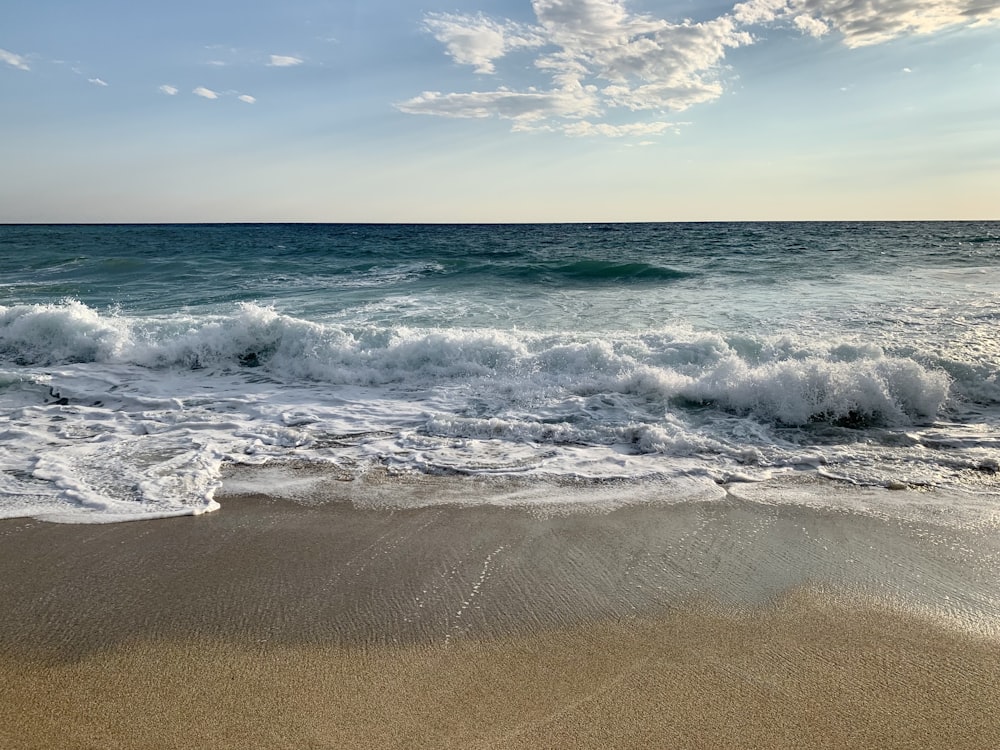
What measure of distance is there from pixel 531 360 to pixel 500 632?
5.82 metres

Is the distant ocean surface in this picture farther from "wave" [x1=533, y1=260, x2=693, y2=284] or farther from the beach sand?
"wave" [x1=533, y1=260, x2=693, y2=284]

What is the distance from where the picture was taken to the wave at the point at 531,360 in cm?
643

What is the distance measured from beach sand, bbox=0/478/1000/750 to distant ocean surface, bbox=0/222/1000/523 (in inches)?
28.0

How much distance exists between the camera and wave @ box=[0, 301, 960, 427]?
6.43 m

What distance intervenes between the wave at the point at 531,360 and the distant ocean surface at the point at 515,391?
1.3 inches

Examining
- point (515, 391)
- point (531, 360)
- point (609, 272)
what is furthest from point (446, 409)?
point (609, 272)

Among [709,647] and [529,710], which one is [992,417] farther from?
[529,710]

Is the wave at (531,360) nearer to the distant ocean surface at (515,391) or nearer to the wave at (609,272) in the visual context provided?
the distant ocean surface at (515,391)

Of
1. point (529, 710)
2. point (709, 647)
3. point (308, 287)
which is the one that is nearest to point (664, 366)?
point (709, 647)

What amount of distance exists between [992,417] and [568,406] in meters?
4.31

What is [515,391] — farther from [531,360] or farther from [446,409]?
[531,360]

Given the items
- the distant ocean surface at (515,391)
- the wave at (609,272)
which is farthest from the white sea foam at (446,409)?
the wave at (609,272)

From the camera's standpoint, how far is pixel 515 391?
736 cm

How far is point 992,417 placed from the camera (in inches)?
250
